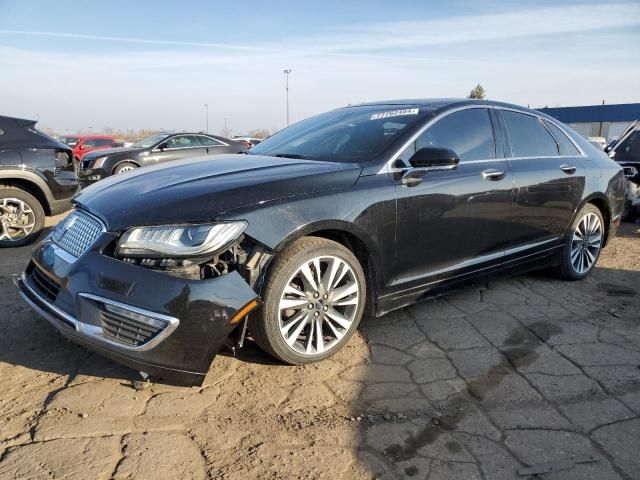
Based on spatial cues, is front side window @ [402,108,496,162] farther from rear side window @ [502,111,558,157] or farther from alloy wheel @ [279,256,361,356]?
alloy wheel @ [279,256,361,356]

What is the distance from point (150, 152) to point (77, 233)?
9703mm

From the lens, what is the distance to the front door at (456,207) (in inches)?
130

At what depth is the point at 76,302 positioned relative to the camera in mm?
2477

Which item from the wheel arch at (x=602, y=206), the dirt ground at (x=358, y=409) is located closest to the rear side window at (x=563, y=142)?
the wheel arch at (x=602, y=206)

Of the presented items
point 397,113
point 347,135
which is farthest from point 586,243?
point 347,135

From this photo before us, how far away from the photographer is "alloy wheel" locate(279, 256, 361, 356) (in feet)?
9.27

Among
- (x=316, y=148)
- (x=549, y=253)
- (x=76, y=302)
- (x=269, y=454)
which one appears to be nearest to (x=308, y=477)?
A: (x=269, y=454)

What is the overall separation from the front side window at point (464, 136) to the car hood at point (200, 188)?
69 centimetres

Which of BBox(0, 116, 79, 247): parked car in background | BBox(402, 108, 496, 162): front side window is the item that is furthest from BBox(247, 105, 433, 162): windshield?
BBox(0, 116, 79, 247): parked car in background

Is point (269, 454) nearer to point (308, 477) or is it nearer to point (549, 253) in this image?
point (308, 477)

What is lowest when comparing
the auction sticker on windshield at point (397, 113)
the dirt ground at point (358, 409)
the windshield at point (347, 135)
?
the dirt ground at point (358, 409)

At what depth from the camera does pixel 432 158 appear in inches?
128

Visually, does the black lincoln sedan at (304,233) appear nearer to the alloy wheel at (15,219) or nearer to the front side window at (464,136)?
the front side window at (464,136)

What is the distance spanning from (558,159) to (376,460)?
3.39 metres
